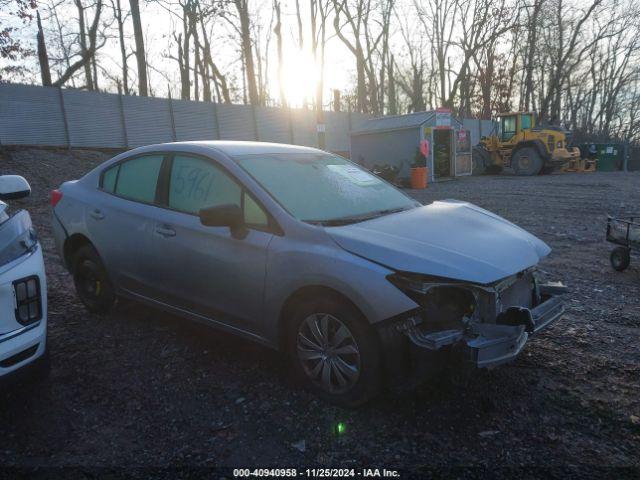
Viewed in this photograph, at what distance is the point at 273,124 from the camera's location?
2530cm

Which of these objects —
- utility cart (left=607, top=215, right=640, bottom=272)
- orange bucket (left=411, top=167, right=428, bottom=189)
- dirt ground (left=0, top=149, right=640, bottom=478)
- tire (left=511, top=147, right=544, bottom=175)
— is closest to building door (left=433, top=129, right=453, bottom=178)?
tire (left=511, top=147, right=544, bottom=175)

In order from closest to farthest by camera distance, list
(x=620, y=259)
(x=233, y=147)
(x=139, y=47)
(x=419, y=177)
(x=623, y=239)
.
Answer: (x=233, y=147)
(x=623, y=239)
(x=620, y=259)
(x=419, y=177)
(x=139, y=47)

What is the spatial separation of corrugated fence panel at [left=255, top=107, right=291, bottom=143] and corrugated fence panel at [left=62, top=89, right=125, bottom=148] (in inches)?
298

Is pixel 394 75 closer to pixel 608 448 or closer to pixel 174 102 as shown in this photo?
pixel 174 102

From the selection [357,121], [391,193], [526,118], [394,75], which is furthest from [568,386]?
[394,75]

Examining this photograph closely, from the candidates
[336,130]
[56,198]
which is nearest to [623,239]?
[56,198]

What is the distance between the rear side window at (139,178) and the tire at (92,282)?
680mm

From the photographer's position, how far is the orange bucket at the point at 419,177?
17.1 meters

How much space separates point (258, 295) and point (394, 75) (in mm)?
44128

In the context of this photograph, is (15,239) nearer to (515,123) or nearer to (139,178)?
(139,178)

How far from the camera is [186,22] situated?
106 ft

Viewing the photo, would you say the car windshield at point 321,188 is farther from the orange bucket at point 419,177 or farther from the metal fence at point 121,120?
the metal fence at point 121,120

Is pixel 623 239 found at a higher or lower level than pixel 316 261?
lower

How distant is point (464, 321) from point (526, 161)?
20.2 metres
